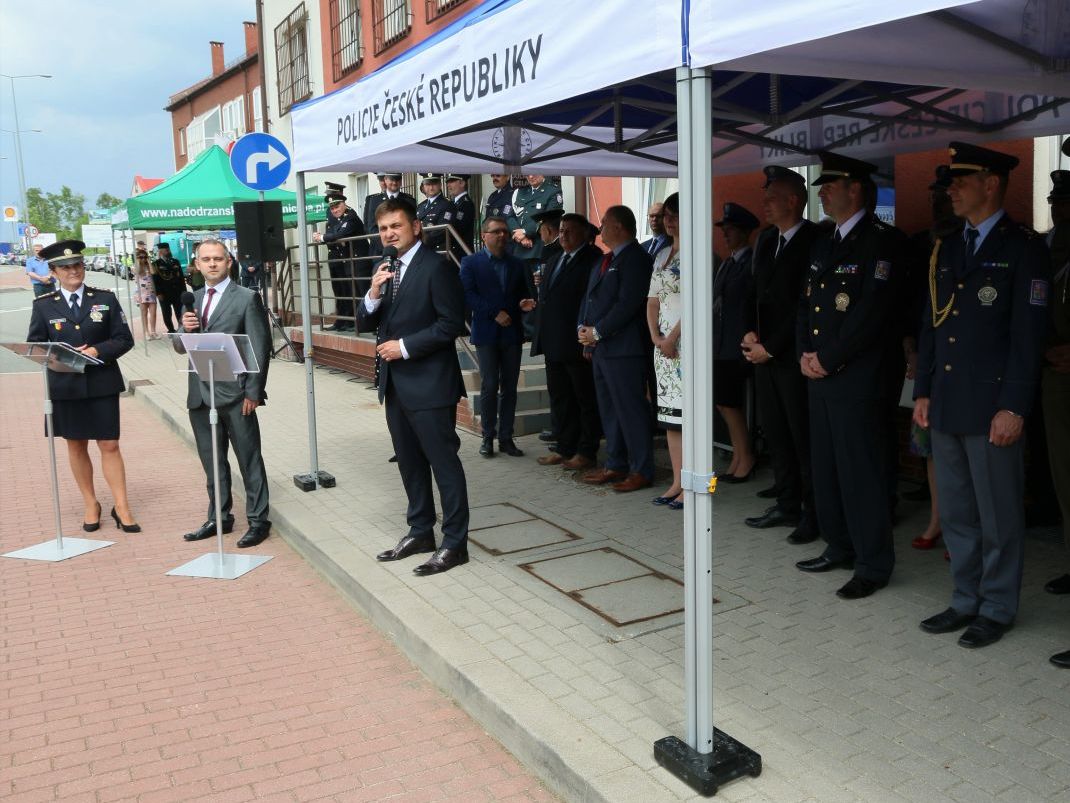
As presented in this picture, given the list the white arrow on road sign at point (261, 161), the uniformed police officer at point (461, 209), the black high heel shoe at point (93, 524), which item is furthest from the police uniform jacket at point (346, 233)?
the black high heel shoe at point (93, 524)

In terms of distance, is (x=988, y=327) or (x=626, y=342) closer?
(x=988, y=327)

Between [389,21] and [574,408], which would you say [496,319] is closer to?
[574,408]

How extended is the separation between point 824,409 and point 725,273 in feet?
6.40

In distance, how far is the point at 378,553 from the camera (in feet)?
18.6

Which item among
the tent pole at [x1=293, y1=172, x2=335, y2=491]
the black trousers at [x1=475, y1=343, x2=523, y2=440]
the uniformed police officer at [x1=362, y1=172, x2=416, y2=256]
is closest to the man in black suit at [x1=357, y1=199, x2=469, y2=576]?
the tent pole at [x1=293, y1=172, x2=335, y2=491]

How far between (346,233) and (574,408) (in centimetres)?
692

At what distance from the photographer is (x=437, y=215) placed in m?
11.0

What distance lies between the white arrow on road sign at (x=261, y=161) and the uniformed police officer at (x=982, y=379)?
5894 mm

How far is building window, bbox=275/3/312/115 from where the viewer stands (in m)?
21.1

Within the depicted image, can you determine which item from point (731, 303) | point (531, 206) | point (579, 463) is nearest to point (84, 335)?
point (579, 463)

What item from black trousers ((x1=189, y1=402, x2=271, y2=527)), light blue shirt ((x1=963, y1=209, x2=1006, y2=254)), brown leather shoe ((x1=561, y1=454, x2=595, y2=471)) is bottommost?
brown leather shoe ((x1=561, y1=454, x2=595, y2=471))

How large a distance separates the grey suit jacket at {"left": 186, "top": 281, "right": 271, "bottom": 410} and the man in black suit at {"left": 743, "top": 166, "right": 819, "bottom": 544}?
3117 millimetres

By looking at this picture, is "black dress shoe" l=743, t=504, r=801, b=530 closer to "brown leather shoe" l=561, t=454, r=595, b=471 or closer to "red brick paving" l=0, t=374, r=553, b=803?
"brown leather shoe" l=561, t=454, r=595, b=471

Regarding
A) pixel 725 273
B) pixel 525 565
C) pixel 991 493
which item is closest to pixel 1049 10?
pixel 991 493
